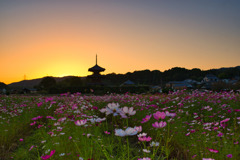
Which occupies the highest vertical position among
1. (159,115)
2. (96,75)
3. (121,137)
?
(96,75)

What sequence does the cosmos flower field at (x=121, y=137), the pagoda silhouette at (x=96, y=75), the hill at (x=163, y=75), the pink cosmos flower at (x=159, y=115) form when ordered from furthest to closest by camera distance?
the hill at (x=163, y=75) → the pagoda silhouette at (x=96, y=75) → the cosmos flower field at (x=121, y=137) → the pink cosmos flower at (x=159, y=115)

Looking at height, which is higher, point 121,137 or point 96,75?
point 96,75

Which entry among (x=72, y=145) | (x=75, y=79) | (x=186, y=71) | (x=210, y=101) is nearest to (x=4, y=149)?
(x=72, y=145)

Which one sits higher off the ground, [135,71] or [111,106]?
[135,71]

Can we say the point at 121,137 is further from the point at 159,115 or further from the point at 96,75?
the point at 96,75

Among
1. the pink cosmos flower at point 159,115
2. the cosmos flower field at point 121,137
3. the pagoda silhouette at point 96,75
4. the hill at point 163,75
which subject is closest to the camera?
the pink cosmos flower at point 159,115

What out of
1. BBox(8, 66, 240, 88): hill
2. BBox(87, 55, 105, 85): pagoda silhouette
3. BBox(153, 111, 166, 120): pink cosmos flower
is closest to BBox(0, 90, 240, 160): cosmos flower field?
BBox(153, 111, 166, 120): pink cosmos flower

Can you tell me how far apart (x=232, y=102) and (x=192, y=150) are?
Answer: 3522 mm

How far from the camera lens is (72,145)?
4191mm

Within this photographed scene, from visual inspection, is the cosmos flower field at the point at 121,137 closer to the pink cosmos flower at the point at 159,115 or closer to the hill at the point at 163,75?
the pink cosmos flower at the point at 159,115

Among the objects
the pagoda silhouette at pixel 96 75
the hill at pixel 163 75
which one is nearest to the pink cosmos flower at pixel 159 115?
the pagoda silhouette at pixel 96 75

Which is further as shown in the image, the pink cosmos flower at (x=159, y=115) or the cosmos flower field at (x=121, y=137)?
the cosmos flower field at (x=121, y=137)

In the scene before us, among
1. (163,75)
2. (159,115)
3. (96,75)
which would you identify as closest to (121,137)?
(159,115)

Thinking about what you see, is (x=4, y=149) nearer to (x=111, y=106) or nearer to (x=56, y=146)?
(x=56, y=146)
